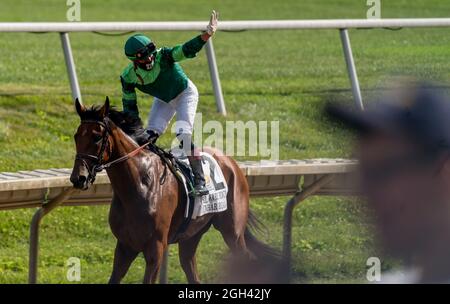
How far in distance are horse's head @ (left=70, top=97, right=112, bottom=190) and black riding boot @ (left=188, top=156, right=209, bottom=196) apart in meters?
0.90

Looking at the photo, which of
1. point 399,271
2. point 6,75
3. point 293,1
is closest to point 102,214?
point 6,75

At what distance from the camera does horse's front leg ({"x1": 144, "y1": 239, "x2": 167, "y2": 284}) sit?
6.46m

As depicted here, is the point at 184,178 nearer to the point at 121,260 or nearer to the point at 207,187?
the point at 207,187

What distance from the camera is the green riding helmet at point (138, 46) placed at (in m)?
6.35

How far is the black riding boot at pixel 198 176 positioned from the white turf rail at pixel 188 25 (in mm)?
2824

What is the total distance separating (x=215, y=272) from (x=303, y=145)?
3145 mm

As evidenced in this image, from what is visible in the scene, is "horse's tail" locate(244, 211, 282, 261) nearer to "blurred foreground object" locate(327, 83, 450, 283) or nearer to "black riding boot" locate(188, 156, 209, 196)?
"black riding boot" locate(188, 156, 209, 196)

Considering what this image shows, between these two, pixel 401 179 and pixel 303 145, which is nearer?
pixel 401 179

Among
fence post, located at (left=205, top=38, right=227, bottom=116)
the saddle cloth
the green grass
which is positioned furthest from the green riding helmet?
fence post, located at (left=205, top=38, right=227, bottom=116)

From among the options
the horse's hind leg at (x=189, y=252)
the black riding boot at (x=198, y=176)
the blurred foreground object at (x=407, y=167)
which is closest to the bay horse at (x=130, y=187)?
the black riding boot at (x=198, y=176)

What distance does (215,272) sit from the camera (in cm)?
770
